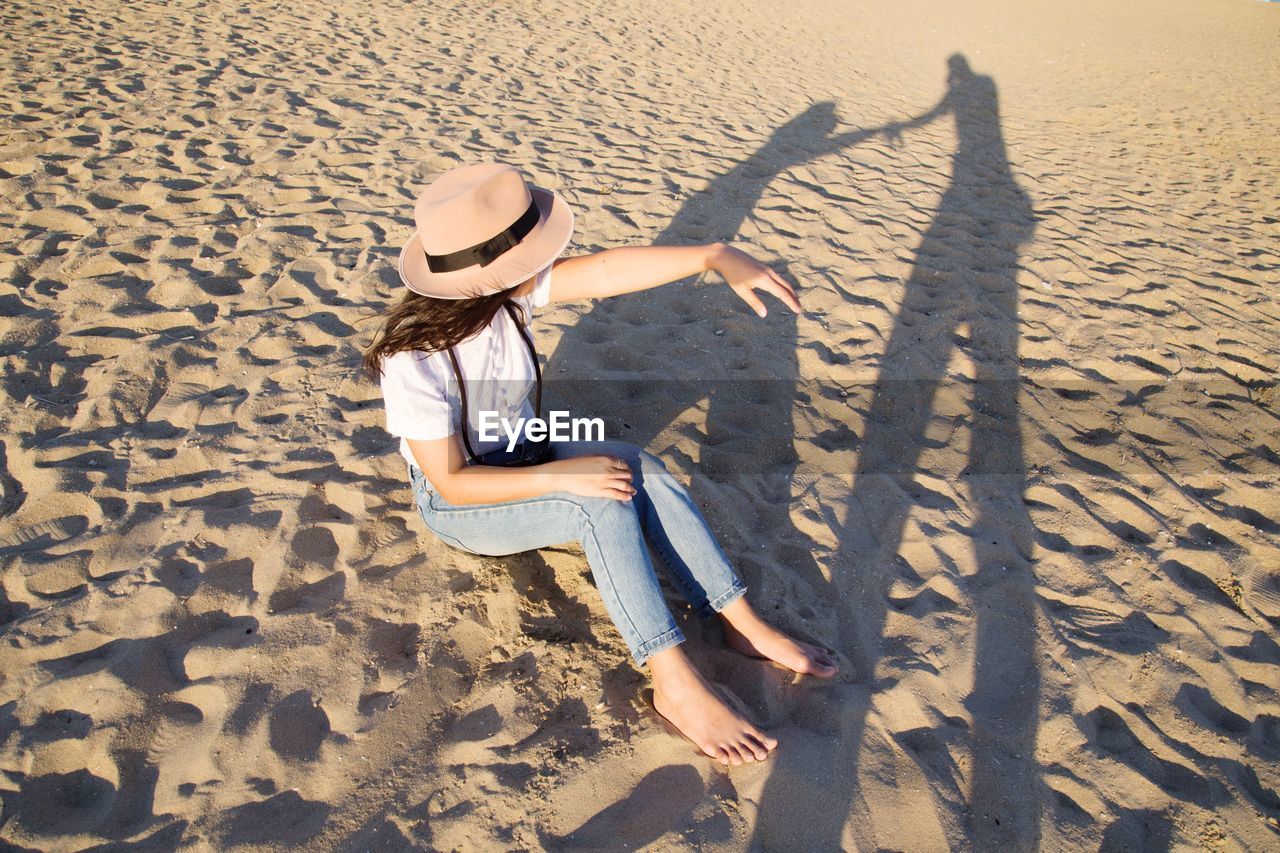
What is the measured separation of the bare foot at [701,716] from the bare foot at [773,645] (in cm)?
22

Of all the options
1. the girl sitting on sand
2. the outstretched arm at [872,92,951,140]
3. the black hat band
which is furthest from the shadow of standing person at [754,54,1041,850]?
the outstretched arm at [872,92,951,140]

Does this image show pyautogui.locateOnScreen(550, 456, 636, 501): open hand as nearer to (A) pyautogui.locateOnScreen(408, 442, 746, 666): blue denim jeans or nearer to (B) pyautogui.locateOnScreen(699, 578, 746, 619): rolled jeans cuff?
(A) pyautogui.locateOnScreen(408, 442, 746, 666): blue denim jeans

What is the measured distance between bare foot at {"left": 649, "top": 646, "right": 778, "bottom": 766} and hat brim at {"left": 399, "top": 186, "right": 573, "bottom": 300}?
1029 mm

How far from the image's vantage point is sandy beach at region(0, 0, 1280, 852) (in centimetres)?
175

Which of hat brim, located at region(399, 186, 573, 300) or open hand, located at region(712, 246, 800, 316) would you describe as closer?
hat brim, located at region(399, 186, 573, 300)

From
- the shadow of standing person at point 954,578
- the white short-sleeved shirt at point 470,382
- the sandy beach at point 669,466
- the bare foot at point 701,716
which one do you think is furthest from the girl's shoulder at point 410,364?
the shadow of standing person at point 954,578

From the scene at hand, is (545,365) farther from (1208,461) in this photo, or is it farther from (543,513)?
(1208,461)

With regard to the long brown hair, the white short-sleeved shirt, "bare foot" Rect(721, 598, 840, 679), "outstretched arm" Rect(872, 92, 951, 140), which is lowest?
"bare foot" Rect(721, 598, 840, 679)

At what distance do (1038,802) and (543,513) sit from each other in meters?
1.43

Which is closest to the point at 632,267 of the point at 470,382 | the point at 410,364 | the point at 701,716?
the point at 470,382

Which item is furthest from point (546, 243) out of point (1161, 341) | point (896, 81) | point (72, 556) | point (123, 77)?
point (896, 81)

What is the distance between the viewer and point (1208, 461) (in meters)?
2.91

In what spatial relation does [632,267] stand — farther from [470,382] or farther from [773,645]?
[773,645]

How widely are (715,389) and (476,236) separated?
5.28ft
